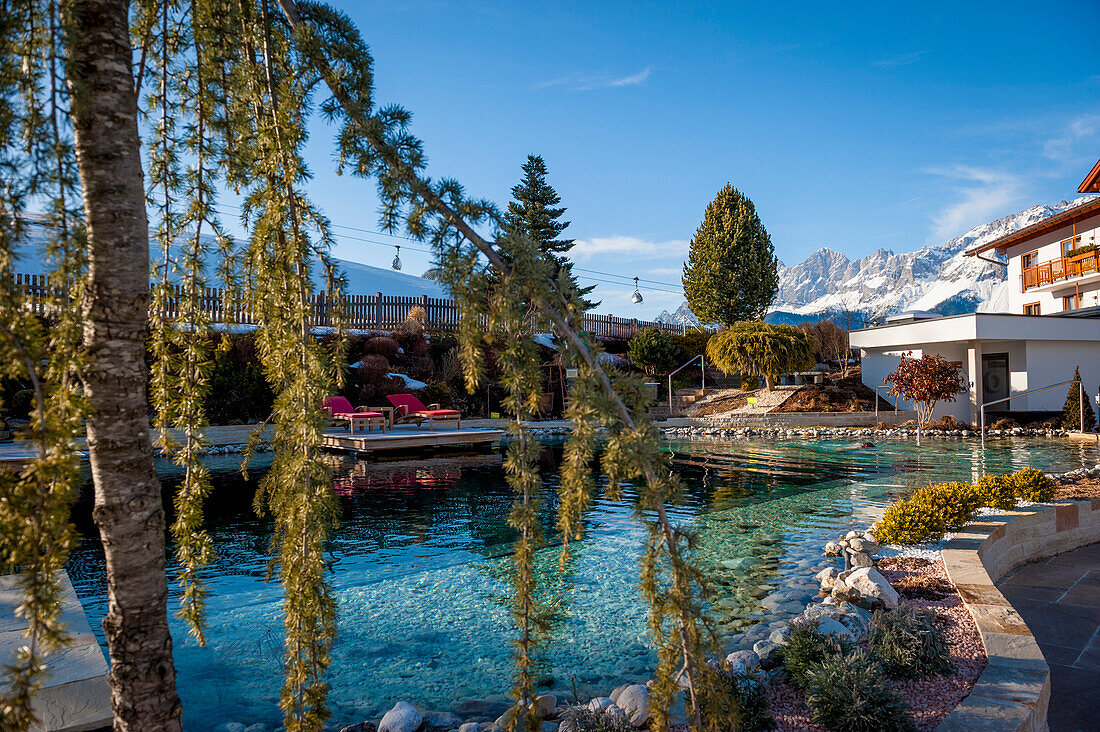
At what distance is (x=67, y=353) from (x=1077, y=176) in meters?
33.7

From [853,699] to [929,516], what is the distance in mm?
A: 3645

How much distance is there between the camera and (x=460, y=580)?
5.54 metres

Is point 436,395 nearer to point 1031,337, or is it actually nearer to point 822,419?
point 822,419

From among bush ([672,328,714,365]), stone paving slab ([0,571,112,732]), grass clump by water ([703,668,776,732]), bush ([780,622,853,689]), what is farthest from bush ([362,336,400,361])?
grass clump by water ([703,668,776,732])

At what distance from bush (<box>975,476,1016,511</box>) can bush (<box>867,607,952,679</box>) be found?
374cm

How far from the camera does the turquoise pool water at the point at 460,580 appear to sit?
12.2ft

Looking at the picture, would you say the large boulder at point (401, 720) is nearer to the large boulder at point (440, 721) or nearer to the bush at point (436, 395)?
the large boulder at point (440, 721)

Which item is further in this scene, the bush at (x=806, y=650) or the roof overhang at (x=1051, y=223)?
the roof overhang at (x=1051, y=223)

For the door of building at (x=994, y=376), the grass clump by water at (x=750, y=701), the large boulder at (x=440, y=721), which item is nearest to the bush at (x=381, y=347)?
the large boulder at (x=440, y=721)

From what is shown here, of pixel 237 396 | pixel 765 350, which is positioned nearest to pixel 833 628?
pixel 237 396

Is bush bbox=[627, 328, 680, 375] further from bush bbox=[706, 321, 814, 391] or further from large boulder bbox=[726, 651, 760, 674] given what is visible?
large boulder bbox=[726, 651, 760, 674]

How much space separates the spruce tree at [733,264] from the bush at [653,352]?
20.6 feet

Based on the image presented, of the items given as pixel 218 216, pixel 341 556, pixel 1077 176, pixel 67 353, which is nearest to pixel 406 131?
pixel 218 216

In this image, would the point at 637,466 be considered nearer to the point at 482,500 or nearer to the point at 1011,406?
the point at 482,500
